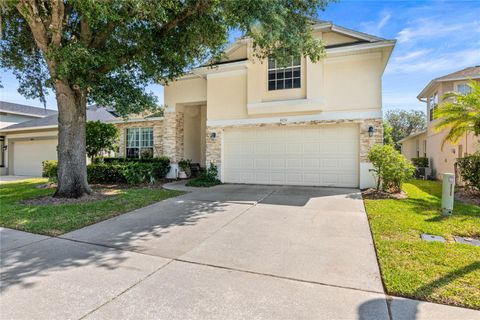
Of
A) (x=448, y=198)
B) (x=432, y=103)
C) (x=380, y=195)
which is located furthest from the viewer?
(x=432, y=103)

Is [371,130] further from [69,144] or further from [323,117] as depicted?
[69,144]

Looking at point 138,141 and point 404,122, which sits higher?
point 404,122

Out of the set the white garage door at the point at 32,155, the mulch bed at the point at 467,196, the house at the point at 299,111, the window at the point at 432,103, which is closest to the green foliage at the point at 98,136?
the house at the point at 299,111

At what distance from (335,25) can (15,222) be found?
12.2 meters

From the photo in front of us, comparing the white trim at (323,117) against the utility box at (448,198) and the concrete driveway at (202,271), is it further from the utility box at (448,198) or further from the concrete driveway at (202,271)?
the concrete driveway at (202,271)

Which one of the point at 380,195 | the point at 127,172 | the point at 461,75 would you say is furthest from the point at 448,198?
the point at 461,75

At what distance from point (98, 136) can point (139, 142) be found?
9.51ft

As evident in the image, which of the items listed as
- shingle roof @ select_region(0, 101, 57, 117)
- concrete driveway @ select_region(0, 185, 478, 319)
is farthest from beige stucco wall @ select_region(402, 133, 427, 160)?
shingle roof @ select_region(0, 101, 57, 117)

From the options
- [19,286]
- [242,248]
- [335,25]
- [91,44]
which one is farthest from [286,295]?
[335,25]

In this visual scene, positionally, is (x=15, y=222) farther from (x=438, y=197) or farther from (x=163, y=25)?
(x=438, y=197)

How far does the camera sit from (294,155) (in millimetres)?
11680

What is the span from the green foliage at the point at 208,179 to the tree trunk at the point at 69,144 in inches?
172

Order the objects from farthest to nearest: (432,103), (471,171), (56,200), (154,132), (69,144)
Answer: (432,103) < (154,132) < (471,171) < (69,144) < (56,200)

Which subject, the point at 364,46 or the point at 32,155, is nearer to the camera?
the point at 364,46
